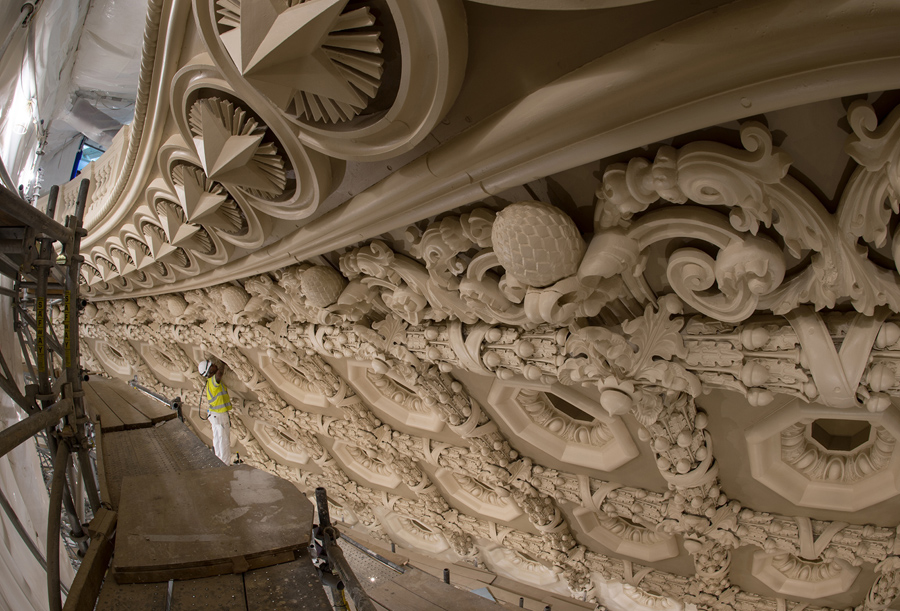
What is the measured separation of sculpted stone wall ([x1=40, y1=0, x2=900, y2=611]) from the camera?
111cm

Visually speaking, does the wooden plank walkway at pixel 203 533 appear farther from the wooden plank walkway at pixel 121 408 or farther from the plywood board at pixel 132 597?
the wooden plank walkway at pixel 121 408

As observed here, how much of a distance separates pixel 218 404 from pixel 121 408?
5.12 feet

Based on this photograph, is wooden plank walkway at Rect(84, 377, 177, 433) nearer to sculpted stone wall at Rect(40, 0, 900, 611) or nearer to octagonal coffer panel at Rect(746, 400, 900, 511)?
sculpted stone wall at Rect(40, 0, 900, 611)

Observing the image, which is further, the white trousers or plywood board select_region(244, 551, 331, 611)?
the white trousers

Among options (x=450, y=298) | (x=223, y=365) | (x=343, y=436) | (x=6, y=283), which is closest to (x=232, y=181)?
(x=450, y=298)

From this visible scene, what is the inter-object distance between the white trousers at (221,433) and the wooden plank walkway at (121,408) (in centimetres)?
102

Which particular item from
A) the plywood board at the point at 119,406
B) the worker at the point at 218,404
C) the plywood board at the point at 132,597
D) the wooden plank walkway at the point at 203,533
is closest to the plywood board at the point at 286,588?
the wooden plank walkway at the point at 203,533

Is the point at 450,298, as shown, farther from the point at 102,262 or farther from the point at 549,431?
the point at 102,262

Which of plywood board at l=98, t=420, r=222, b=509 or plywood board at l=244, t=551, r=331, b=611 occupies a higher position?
plywood board at l=244, t=551, r=331, b=611

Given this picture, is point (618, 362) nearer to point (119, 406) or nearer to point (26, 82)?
point (26, 82)

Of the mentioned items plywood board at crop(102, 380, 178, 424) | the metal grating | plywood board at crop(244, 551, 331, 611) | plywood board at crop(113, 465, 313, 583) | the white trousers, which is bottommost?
the metal grating

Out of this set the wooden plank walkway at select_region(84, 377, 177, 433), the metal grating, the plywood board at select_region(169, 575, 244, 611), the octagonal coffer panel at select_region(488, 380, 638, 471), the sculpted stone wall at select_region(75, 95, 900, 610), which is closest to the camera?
the sculpted stone wall at select_region(75, 95, 900, 610)

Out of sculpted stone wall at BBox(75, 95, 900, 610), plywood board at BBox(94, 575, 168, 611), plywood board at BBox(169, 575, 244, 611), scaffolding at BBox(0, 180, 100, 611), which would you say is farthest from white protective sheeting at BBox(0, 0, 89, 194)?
plywood board at BBox(169, 575, 244, 611)

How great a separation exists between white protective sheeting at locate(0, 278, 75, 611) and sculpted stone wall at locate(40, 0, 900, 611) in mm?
1157
